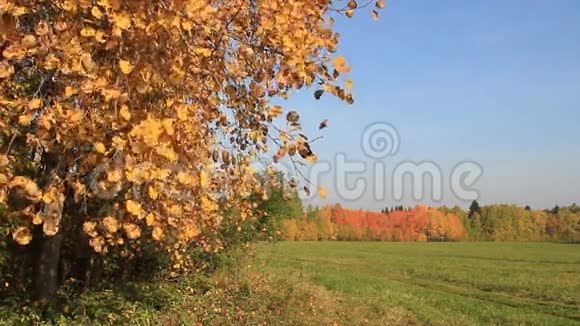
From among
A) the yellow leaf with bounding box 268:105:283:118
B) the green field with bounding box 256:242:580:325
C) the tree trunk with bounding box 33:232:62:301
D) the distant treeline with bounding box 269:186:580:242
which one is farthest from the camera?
the distant treeline with bounding box 269:186:580:242

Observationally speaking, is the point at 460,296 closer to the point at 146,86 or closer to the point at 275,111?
the point at 275,111

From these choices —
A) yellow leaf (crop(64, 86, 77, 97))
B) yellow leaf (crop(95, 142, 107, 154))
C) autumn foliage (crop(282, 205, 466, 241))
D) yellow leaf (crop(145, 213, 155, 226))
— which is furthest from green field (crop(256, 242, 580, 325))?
autumn foliage (crop(282, 205, 466, 241))

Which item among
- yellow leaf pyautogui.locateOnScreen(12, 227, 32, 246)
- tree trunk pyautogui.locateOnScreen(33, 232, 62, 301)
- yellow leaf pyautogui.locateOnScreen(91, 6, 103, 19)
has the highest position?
yellow leaf pyautogui.locateOnScreen(91, 6, 103, 19)

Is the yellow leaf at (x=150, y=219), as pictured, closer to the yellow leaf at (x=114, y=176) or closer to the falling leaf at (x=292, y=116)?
the yellow leaf at (x=114, y=176)

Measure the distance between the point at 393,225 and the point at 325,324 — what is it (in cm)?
9216

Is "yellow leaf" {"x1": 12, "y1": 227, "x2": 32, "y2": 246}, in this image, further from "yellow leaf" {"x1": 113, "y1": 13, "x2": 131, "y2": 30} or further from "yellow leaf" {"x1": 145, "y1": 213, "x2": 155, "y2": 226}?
"yellow leaf" {"x1": 113, "y1": 13, "x2": 131, "y2": 30}

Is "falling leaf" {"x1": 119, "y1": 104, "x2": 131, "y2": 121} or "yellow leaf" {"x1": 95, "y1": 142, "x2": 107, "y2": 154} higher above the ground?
"falling leaf" {"x1": 119, "y1": 104, "x2": 131, "y2": 121}

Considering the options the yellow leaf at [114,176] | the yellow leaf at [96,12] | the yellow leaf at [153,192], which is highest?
the yellow leaf at [96,12]

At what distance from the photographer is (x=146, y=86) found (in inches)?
127

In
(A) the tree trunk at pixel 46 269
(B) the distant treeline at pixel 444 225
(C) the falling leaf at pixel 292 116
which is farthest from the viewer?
(B) the distant treeline at pixel 444 225

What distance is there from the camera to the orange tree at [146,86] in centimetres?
309

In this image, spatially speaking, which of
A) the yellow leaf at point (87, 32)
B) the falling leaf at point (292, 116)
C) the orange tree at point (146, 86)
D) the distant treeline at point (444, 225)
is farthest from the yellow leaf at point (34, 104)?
the distant treeline at point (444, 225)

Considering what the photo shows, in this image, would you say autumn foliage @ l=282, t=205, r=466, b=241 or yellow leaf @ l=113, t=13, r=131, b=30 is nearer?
yellow leaf @ l=113, t=13, r=131, b=30

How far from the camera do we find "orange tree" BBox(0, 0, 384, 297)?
3.09 metres
